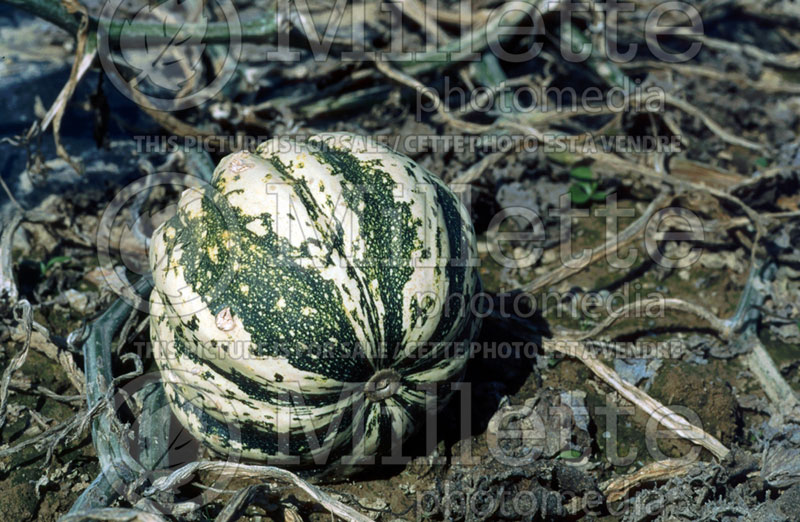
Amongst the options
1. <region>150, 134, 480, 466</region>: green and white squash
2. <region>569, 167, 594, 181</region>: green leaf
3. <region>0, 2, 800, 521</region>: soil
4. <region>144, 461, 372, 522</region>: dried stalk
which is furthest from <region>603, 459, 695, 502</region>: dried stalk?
<region>569, 167, 594, 181</region>: green leaf

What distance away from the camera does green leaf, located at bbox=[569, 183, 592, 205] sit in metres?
5.01

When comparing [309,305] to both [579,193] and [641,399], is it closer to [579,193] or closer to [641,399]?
[641,399]

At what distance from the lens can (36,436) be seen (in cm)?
344

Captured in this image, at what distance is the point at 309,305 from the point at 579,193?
103 inches

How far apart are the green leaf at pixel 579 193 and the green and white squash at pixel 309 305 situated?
1.88 meters

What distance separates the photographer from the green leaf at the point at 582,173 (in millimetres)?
5125

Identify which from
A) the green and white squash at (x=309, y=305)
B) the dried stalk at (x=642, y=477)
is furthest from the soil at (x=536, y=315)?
the green and white squash at (x=309, y=305)

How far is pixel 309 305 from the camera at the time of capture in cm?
300

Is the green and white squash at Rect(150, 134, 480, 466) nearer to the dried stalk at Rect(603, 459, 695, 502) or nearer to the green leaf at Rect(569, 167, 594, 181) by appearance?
the dried stalk at Rect(603, 459, 695, 502)

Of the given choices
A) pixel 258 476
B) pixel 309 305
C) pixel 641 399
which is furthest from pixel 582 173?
pixel 258 476

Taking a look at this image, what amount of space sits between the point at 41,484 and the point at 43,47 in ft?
12.2

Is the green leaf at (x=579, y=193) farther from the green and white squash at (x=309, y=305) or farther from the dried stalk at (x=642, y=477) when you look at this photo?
the dried stalk at (x=642, y=477)

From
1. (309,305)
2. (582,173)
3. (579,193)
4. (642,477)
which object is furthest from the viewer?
(582,173)

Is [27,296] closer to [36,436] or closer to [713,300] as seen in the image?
[36,436]
